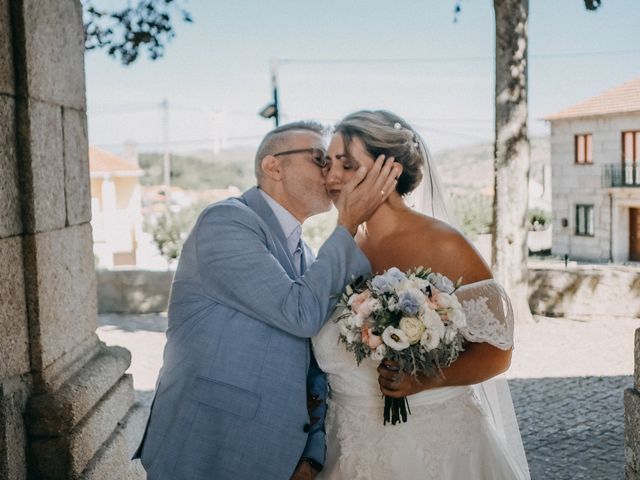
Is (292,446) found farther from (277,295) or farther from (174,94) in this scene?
(174,94)

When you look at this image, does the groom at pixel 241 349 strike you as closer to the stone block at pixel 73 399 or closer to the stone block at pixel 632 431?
the stone block at pixel 73 399

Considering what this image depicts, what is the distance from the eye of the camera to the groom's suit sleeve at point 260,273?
2.78m

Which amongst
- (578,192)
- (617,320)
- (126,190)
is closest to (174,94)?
(126,190)

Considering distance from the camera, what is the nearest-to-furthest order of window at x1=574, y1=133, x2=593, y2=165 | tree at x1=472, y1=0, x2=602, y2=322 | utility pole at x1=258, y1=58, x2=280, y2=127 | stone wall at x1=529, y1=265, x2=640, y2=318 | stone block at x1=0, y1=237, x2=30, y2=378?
stone block at x1=0, y1=237, x2=30, y2=378 < tree at x1=472, y1=0, x2=602, y2=322 < stone wall at x1=529, y1=265, x2=640, y2=318 < utility pole at x1=258, y1=58, x2=280, y2=127 < window at x1=574, y1=133, x2=593, y2=165

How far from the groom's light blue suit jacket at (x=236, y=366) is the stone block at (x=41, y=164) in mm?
701

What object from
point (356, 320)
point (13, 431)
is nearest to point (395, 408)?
point (356, 320)

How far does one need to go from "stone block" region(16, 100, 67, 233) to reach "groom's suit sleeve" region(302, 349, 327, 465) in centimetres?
127

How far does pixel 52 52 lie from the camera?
3338 millimetres

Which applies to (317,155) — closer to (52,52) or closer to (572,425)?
(52,52)

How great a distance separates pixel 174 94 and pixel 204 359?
338ft

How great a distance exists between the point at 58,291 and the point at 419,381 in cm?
161

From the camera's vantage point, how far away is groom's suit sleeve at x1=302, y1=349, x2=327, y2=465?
121 inches

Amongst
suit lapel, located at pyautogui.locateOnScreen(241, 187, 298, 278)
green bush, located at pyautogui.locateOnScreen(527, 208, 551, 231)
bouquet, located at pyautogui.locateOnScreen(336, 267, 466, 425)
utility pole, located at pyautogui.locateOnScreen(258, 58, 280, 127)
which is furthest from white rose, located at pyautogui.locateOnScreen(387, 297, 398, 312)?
green bush, located at pyautogui.locateOnScreen(527, 208, 551, 231)

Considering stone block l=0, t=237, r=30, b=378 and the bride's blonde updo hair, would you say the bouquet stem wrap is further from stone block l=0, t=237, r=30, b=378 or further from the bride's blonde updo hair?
stone block l=0, t=237, r=30, b=378
